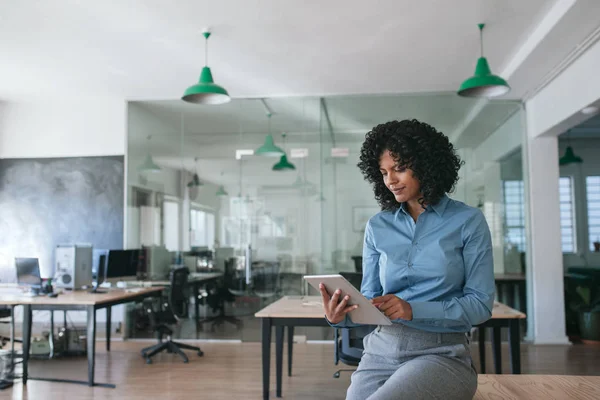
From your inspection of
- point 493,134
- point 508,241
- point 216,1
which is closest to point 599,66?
point 493,134

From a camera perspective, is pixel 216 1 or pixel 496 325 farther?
pixel 216 1

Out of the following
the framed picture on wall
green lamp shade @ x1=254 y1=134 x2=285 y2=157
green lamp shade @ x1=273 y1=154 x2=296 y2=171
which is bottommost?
the framed picture on wall

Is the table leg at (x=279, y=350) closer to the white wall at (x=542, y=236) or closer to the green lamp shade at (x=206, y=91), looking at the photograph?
the green lamp shade at (x=206, y=91)

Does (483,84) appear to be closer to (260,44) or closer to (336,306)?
(260,44)

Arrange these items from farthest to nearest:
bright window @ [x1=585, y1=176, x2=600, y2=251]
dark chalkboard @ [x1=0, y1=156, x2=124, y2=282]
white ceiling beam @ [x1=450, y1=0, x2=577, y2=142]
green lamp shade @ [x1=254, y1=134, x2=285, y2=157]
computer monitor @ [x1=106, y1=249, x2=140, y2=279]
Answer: bright window @ [x1=585, y1=176, x2=600, y2=251] → dark chalkboard @ [x1=0, y1=156, x2=124, y2=282] → green lamp shade @ [x1=254, y1=134, x2=285, y2=157] → computer monitor @ [x1=106, y1=249, x2=140, y2=279] → white ceiling beam @ [x1=450, y1=0, x2=577, y2=142]

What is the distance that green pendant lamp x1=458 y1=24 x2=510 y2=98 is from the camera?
14.0 ft

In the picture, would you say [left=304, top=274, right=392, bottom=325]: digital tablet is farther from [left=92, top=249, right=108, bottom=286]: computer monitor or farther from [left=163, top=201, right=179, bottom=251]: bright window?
[left=163, top=201, right=179, bottom=251]: bright window

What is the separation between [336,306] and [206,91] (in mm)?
3338

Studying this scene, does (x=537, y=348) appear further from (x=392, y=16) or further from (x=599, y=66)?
(x=392, y=16)

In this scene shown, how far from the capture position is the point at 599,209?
877 centimetres

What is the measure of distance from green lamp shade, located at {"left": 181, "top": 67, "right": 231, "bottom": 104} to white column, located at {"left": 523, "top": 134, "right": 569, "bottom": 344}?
13.9 ft

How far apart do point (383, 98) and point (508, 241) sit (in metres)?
2.49

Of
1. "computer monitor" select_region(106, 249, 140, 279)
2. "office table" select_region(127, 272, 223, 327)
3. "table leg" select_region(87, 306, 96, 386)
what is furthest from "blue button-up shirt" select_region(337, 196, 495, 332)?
"office table" select_region(127, 272, 223, 327)

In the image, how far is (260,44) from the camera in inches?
204
